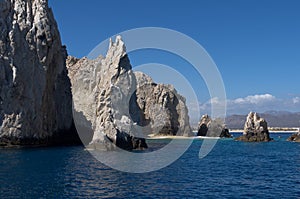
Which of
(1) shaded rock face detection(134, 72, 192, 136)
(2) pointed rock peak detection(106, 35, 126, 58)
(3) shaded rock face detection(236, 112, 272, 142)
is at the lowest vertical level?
(3) shaded rock face detection(236, 112, 272, 142)

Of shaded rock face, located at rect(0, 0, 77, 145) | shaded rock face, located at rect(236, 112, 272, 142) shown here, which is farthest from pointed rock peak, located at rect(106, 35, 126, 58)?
shaded rock face, located at rect(236, 112, 272, 142)

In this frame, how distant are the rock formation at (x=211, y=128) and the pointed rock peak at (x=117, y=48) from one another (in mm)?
79525

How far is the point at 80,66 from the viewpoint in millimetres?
152375

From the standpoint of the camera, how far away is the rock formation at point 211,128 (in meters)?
160

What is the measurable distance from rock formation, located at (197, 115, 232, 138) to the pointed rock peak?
261ft

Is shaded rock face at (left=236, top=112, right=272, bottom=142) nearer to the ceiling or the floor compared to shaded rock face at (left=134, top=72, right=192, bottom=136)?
nearer to the floor

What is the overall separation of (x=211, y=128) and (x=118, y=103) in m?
87.5

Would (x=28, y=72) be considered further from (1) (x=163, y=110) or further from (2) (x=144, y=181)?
(1) (x=163, y=110)

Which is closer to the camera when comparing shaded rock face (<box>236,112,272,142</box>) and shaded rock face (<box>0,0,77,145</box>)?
shaded rock face (<box>0,0,77,145</box>)

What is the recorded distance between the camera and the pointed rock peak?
300ft

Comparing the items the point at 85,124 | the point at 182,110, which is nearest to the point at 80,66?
the point at 85,124

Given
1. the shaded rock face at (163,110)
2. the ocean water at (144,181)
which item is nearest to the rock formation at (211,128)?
the shaded rock face at (163,110)

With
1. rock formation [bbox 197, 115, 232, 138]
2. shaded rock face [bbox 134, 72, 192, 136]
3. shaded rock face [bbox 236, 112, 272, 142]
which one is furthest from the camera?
shaded rock face [bbox 134, 72, 192, 136]

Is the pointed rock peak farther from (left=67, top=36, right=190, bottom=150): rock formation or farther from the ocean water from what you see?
the ocean water
